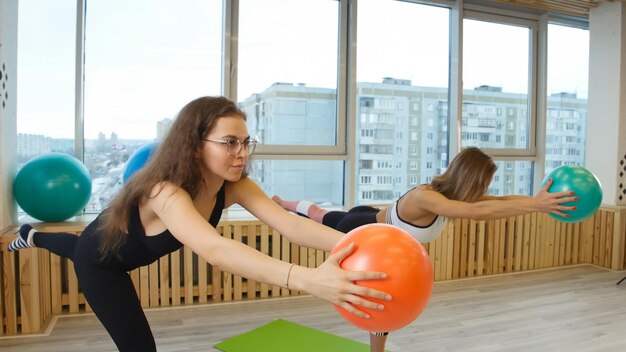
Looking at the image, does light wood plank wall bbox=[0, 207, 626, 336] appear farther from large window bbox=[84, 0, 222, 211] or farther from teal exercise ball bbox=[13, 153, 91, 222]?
large window bbox=[84, 0, 222, 211]

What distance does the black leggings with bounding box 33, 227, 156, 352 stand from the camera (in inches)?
72.1

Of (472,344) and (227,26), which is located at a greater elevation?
(227,26)

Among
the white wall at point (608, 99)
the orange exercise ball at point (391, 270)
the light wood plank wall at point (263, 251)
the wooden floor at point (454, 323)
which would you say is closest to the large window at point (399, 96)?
the light wood plank wall at point (263, 251)

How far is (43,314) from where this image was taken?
140 inches

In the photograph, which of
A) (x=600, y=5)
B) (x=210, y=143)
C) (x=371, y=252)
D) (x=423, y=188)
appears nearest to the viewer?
(x=371, y=252)

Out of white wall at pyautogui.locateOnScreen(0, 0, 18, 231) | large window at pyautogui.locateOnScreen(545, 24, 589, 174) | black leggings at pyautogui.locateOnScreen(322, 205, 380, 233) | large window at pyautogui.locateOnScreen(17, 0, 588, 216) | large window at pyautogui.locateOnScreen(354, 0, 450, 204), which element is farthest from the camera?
large window at pyautogui.locateOnScreen(545, 24, 589, 174)

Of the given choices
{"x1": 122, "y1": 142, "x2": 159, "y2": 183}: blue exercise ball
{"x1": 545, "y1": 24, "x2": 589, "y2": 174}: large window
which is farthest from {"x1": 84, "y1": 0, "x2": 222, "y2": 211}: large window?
{"x1": 545, "y1": 24, "x2": 589, "y2": 174}: large window

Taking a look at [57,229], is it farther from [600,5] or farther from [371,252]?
[600,5]

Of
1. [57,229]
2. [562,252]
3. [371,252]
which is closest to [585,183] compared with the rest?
[371,252]

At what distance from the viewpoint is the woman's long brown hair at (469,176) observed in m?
2.83

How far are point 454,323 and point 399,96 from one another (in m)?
2.45

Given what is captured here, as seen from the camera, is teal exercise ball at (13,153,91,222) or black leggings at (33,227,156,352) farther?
teal exercise ball at (13,153,91,222)

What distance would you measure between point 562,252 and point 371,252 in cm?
528

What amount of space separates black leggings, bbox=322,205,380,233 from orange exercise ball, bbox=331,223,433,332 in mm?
1787
